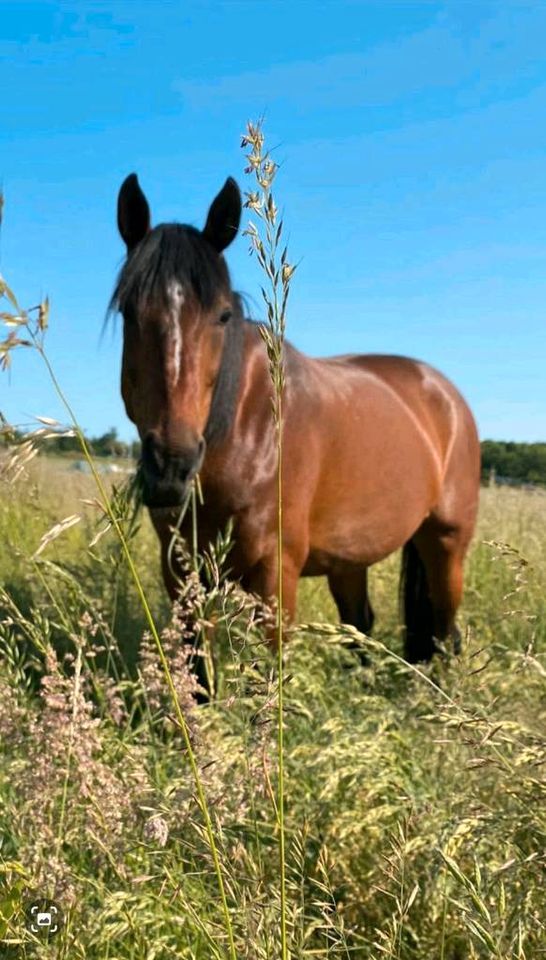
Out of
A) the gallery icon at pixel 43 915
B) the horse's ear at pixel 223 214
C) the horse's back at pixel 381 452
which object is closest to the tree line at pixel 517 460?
the horse's back at pixel 381 452

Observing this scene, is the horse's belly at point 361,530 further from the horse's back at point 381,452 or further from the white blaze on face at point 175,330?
the white blaze on face at point 175,330

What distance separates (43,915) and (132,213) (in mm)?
2648

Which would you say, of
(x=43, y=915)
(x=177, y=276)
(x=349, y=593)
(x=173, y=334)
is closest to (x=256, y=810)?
(x=43, y=915)

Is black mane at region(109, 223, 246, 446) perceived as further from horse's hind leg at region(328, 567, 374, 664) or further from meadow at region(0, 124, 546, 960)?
horse's hind leg at region(328, 567, 374, 664)

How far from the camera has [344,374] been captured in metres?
4.51

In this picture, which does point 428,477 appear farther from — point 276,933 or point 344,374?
point 276,933

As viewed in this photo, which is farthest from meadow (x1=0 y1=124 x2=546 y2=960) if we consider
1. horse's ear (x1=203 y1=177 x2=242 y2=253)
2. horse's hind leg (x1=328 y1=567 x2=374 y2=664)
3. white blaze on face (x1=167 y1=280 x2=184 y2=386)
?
horse's hind leg (x1=328 y1=567 x2=374 y2=664)

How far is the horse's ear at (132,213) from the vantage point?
3.24 metres

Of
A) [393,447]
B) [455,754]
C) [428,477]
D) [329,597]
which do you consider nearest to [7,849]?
[455,754]

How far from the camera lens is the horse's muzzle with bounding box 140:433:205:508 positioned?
105 inches

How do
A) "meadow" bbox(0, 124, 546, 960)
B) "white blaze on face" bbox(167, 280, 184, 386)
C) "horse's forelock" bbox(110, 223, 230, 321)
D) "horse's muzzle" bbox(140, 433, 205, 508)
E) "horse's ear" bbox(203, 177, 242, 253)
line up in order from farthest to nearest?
"horse's ear" bbox(203, 177, 242, 253)
"horse's forelock" bbox(110, 223, 230, 321)
"white blaze on face" bbox(167, 280, 184, 386)
"horse's muzzle" bbox(140, 433, 205, 508)
"meadow" bbox(0, 124, 546, 960)

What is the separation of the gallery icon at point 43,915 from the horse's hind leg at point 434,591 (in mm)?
3947

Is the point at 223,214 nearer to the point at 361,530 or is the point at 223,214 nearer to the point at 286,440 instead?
the point at 286,440

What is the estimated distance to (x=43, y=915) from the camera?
1268mm
